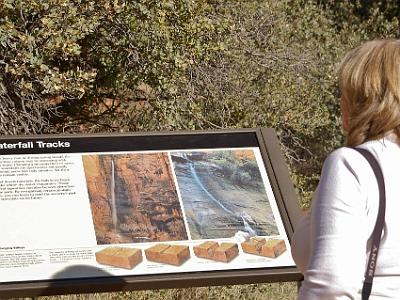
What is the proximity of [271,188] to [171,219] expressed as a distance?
0.51 metres

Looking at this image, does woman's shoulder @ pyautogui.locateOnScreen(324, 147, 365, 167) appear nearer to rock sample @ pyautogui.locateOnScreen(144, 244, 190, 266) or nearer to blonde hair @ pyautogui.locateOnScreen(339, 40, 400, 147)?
blonde hair @ pyautogui.locateOnScreen(339, 40, 400, 147)

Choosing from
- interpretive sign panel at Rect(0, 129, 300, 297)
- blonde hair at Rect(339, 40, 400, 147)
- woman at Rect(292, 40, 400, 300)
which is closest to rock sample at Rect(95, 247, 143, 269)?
interpretive sign panel at Rect(0, 129, 300, 297)

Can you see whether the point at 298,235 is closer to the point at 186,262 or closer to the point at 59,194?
the point at 186,262

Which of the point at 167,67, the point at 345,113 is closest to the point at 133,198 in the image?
the point at 345,113

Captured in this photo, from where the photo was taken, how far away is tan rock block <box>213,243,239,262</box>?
3.71 meters

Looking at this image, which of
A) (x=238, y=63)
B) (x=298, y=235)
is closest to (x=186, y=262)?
(x=298, y=235)

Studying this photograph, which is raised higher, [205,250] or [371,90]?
[371,90]

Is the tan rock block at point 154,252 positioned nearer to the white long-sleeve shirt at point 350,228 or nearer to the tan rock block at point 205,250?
the tan rock block at point 205,250

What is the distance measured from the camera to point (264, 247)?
3795mm

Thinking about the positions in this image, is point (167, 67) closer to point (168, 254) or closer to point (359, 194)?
point (168, 254)

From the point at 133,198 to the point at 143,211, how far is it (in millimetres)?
80

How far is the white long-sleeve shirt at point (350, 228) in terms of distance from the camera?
2.28 m

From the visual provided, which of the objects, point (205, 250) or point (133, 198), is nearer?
point (205, 250)

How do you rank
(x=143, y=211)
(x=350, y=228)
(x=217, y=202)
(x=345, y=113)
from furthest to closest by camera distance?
(x=217, y=202)
(x=143, y=211)
(x=345, y=113)
(x=350, y=228)
